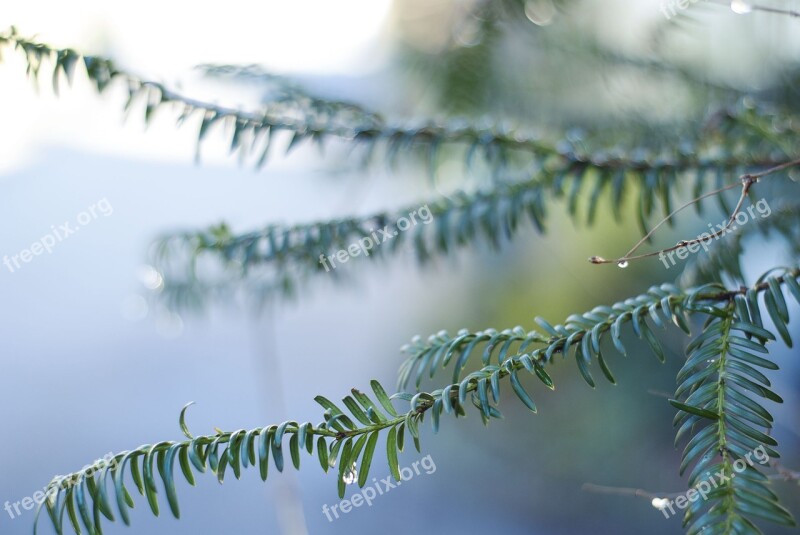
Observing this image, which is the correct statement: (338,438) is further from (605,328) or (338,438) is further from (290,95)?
(290,95)

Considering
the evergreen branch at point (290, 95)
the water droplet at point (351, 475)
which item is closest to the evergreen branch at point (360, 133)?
the evergreen branch at point (290, 95)

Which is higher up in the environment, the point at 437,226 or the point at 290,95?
the point at 290,95

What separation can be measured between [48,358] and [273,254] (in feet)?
6.18

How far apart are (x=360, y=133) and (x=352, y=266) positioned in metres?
0.18

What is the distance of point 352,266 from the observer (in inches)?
29.0

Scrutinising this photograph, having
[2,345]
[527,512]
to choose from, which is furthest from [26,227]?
[527,512]

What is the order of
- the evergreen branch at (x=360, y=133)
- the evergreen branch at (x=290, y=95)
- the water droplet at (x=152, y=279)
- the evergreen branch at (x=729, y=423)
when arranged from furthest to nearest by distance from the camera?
the water droplet at (x=152, y=279) → the evergreen branch at (x=290, y=95) → the evergreen branch at (x=360, y=133) → the evergreen branch at (x=729, y=423)

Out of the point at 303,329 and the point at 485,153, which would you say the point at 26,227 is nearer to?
the point at 303,329

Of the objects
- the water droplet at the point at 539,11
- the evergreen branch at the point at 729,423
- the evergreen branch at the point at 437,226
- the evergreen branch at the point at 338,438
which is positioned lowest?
the evergreen branch at the point at 729,423

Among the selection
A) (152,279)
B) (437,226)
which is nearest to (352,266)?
(437,226)

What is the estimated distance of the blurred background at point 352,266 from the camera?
0.93 metres

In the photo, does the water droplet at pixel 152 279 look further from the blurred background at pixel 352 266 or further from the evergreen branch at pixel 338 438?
the evergreen branch at pixel 338 438

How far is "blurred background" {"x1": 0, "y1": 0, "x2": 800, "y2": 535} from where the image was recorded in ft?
3.06

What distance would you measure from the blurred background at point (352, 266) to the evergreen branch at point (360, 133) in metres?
0.04
